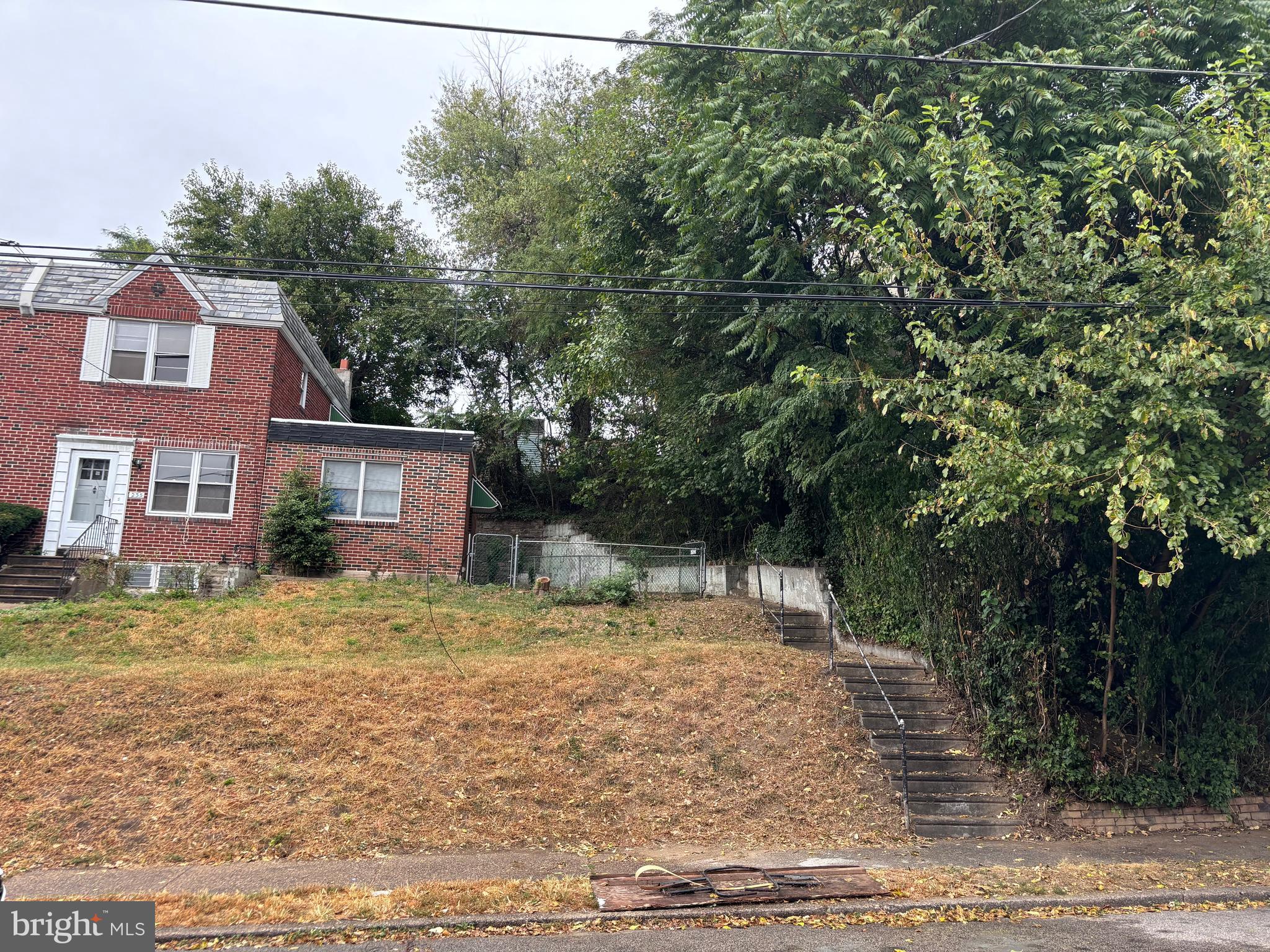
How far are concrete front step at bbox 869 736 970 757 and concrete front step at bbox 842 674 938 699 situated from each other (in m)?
0.83

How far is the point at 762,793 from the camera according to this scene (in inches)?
384

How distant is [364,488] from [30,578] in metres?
6.24

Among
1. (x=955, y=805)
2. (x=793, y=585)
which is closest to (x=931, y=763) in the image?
(x=955, y=805)

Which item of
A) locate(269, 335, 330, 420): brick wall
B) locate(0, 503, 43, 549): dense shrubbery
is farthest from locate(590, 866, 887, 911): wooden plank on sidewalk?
locate(0, 503, 43, 549): dense shrubbery

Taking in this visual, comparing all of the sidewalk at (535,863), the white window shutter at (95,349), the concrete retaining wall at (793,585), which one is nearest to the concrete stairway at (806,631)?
the concrete retaining wall at (793,585)

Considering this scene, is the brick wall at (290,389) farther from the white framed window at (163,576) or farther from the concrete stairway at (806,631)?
the concrete stairway at (806,631)

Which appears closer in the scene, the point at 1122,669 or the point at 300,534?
the point at 1122,669

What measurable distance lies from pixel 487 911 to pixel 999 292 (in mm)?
8157

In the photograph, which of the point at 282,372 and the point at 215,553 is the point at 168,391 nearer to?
the point at 282,372

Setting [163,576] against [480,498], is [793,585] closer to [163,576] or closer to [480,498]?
[480,498]

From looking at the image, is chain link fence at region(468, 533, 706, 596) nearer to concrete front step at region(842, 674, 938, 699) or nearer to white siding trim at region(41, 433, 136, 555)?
concrete front step at region(842, 674, 938, 699)

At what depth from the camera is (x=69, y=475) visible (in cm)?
1766

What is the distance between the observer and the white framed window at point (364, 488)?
18.3m

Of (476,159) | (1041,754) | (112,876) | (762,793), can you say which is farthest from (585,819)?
(476,159)
